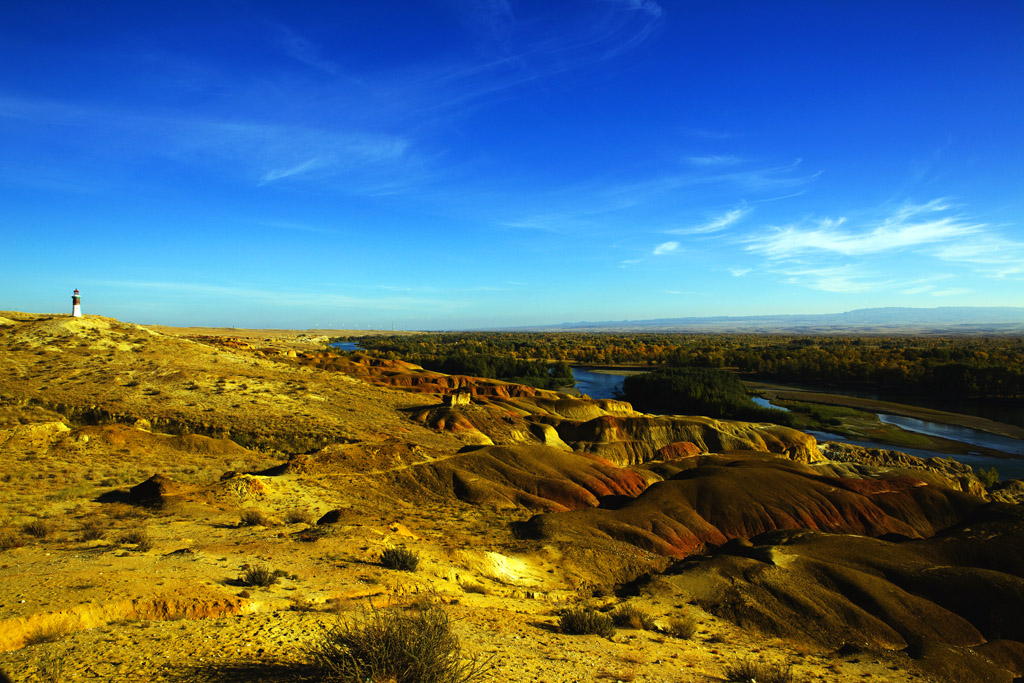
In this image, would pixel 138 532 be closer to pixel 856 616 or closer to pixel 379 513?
pixel 379 513

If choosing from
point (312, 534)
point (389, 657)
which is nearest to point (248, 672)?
point (389, 657)

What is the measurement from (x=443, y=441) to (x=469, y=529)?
46.3ft

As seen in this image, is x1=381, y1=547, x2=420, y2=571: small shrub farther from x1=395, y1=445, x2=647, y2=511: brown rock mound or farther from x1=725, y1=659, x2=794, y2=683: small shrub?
x1=395, y1=445, x2=647, y2=511: brown rock mound

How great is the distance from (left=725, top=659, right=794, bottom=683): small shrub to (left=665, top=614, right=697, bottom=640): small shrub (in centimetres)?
144

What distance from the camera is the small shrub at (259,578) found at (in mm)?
10227

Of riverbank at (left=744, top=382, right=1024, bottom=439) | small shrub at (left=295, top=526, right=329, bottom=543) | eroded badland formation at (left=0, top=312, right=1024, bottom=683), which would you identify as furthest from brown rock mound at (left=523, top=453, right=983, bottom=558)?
riverbank at (left=744, top=382, right=1024, bottom=439)

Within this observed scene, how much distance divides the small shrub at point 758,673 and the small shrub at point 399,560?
22.7 feet

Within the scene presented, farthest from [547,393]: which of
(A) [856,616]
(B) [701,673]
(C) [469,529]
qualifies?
(B) [701,673]

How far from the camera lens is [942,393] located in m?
80.3

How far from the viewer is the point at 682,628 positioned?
11805 mm

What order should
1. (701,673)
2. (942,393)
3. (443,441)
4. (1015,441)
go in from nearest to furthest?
(701,673) < (443,441) < (1015,441) < (942,393)

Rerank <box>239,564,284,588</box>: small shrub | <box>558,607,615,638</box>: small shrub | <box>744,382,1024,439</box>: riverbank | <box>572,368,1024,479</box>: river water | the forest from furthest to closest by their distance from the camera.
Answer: the forest
<box>744,382,1024,439</box>: riverbank
<box>572,368,1024,479</box>: river water
<box>558,607,615,638</box>: small shrub
<box>239,564,284,588</box>: small shrub

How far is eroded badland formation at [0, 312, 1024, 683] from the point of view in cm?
842

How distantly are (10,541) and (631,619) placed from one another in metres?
13.2
